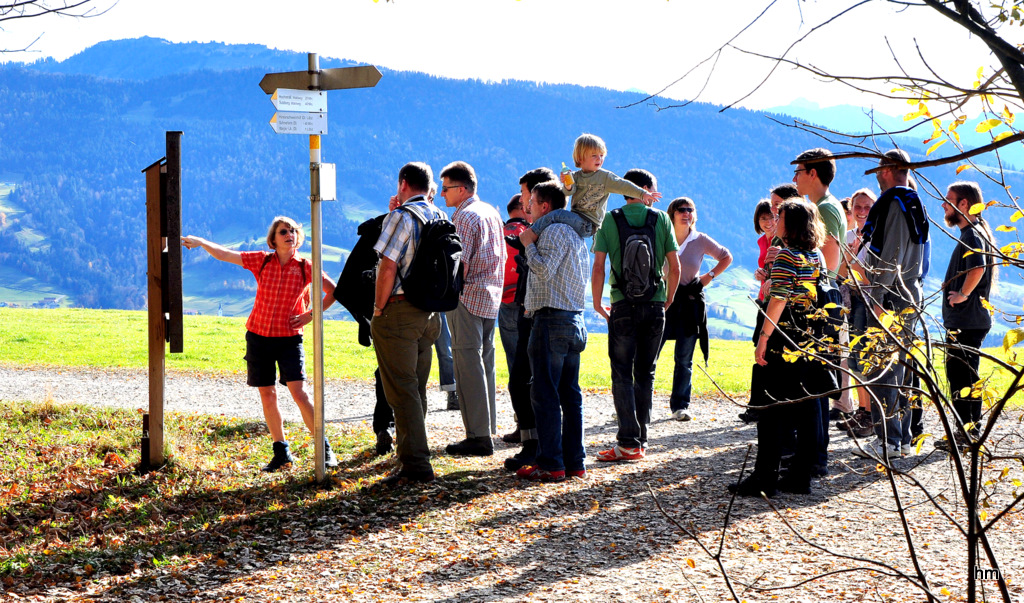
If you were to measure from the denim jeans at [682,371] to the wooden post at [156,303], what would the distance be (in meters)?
4.45

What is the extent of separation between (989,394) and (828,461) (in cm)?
421

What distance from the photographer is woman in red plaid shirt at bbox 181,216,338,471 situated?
591 centimetres

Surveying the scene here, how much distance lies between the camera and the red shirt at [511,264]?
23.6 feet

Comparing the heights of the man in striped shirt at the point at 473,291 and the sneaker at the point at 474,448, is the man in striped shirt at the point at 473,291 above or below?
above

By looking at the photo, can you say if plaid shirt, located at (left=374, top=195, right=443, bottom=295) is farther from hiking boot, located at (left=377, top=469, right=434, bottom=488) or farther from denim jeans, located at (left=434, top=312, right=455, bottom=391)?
denim jeans, located at (left=434, top=312, right=455, bottom=391)

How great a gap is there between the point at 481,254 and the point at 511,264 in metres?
1.05

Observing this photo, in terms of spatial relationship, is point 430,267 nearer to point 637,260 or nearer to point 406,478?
point 406,478

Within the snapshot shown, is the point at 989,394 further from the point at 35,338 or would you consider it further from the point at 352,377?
the point at 35,338

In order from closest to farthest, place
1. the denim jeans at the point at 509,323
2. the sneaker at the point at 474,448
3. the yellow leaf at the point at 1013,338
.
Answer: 1. the yellow leaf at the point at 1013,338
2. the sneaker at the point at 474,448
3. the denim jeans at the point at 509,323

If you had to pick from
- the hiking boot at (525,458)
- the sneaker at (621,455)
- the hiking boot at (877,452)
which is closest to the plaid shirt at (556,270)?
the hiking boot at (525,458)

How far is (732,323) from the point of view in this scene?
162625 millimetres

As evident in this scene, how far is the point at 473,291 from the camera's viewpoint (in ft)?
20.8

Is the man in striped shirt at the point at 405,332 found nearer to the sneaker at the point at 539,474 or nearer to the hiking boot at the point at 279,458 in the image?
the sneaker at the point at 539,474

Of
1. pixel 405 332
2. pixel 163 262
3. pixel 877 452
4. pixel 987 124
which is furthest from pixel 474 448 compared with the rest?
pixel 987 124
